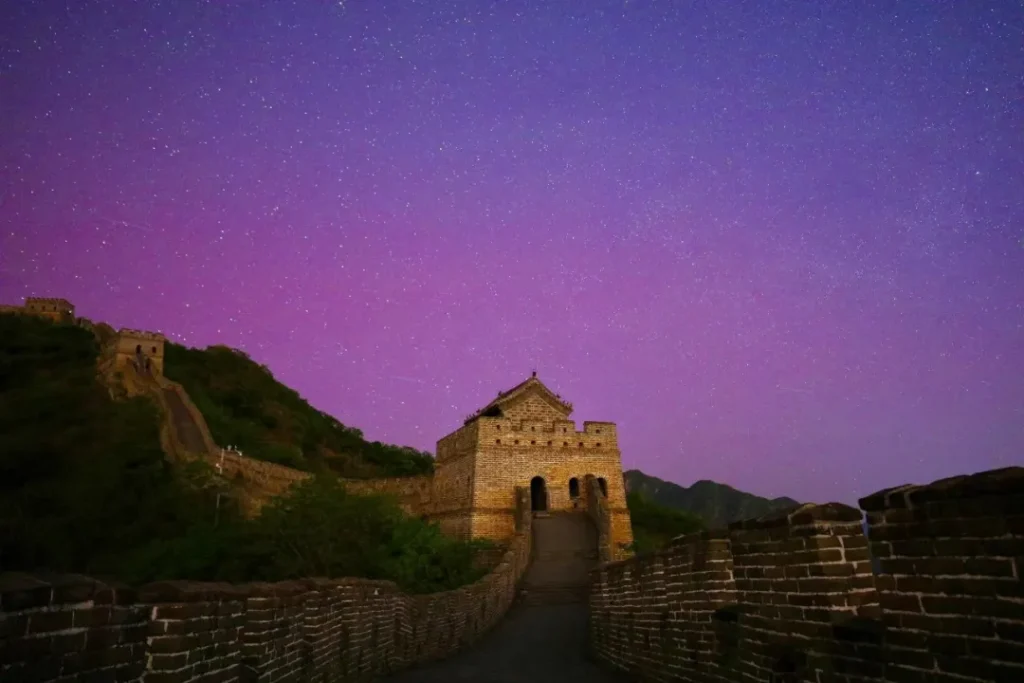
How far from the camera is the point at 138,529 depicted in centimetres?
2377

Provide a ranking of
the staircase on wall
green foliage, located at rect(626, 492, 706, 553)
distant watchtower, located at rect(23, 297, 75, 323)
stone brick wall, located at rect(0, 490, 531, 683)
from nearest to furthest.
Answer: stone brick wall, located at rect(0, 490, 531, 683)
the staircase on wall
green foliage, located at rect(626, 492, 706, 553)
distant watchtower, located at rect(23, 297, 75, 323)

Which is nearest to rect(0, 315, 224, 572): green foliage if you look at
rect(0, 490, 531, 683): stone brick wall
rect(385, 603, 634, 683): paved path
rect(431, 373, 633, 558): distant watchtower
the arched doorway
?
rect(0, 490, 531, 683): stone brick wall

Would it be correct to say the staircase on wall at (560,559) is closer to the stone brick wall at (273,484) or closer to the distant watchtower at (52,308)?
the stone brick wall at (273,484)

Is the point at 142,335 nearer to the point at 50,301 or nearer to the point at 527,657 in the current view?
the point at 50,301

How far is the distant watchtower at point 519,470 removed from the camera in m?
34.4

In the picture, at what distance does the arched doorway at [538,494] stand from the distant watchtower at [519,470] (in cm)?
5

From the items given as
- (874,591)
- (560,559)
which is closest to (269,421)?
(560,559)

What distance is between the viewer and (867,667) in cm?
364

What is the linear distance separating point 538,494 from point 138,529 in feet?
65.4

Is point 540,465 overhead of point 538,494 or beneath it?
overhead

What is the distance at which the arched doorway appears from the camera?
3553cm

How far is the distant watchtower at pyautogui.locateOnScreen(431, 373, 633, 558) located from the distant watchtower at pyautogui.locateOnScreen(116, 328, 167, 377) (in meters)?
32.0

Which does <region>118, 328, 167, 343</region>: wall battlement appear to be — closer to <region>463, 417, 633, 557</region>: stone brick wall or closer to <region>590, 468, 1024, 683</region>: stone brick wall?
<region>463, 417, 633, 557</region>: stone brick wall

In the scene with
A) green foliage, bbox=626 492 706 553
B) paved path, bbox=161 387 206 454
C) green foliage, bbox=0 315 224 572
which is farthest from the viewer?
green foliage, bbox=626 492 706 553
